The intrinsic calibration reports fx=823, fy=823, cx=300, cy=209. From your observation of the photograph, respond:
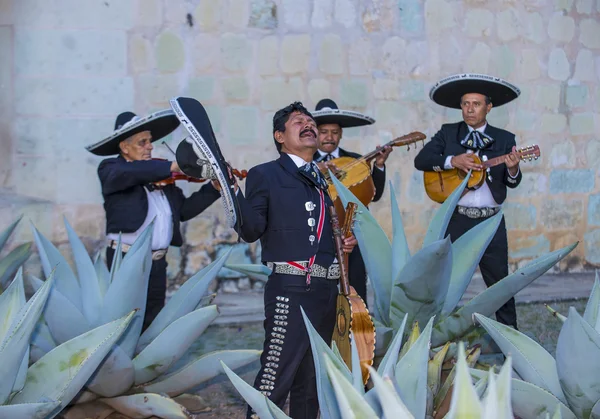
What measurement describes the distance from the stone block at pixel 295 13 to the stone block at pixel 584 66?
8.27 ft

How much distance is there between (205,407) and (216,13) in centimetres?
370

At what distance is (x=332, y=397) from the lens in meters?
2.04

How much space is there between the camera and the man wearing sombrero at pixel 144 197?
427cm

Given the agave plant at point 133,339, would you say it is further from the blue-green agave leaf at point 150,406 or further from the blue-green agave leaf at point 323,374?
the blue-green agave leaf at point 323,374

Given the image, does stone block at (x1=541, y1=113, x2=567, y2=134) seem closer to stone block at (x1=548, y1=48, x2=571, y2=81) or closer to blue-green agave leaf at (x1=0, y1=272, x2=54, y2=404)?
stone block at (x1=548, y1=48, x2=571, y2=81)

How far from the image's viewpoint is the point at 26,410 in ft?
7.95

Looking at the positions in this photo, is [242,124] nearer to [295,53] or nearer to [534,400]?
[295,53]

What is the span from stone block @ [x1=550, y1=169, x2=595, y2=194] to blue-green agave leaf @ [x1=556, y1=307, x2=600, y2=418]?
524 cm

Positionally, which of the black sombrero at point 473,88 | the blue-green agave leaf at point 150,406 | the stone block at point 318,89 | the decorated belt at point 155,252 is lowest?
the blue-green agave leaf at point 150,406

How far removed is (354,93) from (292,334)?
395 centimetres

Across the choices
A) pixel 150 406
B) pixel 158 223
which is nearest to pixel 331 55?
pixel 158 223

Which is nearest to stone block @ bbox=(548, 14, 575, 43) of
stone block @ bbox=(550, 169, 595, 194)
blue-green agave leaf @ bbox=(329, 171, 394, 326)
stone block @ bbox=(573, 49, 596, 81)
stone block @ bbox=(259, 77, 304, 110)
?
stone block @ bbox=(573, 49, 596, 81)

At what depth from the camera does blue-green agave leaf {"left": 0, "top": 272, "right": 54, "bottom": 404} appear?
8.14 feet

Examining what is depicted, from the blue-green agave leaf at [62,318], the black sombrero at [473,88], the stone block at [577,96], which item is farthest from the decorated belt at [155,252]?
the stone block at [577,96]
